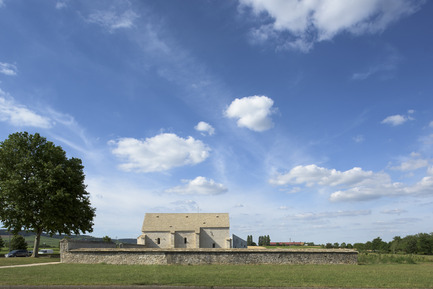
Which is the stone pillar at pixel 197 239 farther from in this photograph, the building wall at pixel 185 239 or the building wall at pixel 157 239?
the building wall at pixel 157 239

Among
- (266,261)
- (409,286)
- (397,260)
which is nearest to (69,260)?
(266,261)

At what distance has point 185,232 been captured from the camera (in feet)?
203

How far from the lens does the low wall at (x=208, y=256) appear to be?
76.4ft

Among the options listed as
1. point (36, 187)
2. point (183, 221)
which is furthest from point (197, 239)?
point (36, 187)

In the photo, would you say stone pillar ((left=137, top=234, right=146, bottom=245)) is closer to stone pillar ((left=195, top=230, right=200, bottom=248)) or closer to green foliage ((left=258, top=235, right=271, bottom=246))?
stone pillar ((left=195, top=230, right=200, bottom=248))

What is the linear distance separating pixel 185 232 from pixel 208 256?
40.0 m

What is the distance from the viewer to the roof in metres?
62.1

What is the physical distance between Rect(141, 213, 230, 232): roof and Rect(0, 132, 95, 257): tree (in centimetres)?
2790

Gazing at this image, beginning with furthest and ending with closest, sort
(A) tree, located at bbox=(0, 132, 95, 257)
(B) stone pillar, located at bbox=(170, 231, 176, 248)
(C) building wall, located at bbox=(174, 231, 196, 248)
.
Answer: (C) building wall, located at bbox=(174, 231, 196, 248)
(B) stone pillar, located at bbox=(170, 231, 176, 248)
(A) tree, located at bbox=(0, 132, 95, 257)

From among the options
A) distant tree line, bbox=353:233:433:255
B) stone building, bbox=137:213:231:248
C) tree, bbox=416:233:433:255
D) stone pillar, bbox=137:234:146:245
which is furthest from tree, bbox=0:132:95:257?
tree, bbox=416:233:433:255

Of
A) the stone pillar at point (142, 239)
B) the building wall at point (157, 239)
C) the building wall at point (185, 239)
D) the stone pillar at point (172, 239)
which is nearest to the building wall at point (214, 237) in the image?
the building wall at point (185, 239)

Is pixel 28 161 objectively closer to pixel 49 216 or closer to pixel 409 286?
pixel 49 216

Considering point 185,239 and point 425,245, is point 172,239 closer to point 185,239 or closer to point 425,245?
point 185,239

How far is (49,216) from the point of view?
32.2 m
